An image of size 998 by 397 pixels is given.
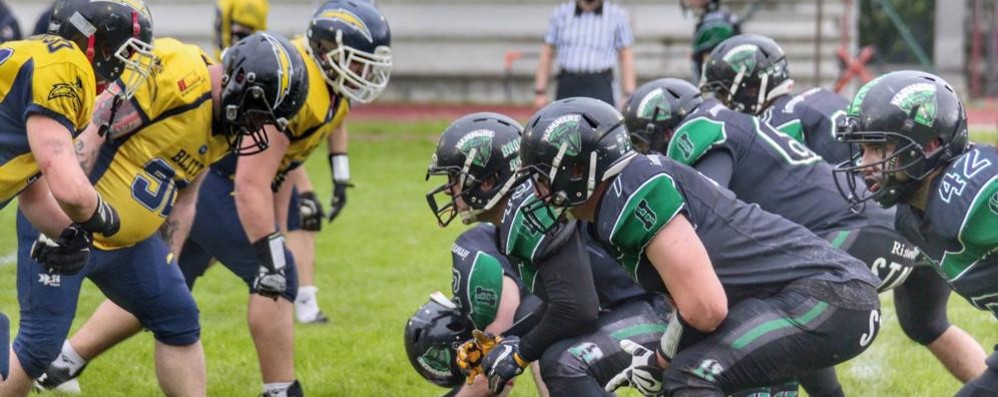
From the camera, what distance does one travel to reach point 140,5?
4.75 meters

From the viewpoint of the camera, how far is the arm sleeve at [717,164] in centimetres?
553

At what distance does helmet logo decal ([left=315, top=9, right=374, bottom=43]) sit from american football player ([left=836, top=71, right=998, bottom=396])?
88.8 inches

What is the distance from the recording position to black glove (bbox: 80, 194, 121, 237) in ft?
14.9

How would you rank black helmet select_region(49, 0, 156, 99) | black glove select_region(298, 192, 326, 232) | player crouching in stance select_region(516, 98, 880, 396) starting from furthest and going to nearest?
black glove select_region(298, 192, 326, 232), black helmet select_region(49, 0, 156, 99), player crouching in stance select_region(516, 98, 880, 396)

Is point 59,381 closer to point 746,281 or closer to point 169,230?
point 169,230

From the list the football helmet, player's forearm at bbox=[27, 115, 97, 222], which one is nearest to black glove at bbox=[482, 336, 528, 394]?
player's forearm at bbox=[27, 115, 97, 222]

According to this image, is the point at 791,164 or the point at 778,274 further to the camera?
the point at 791,164

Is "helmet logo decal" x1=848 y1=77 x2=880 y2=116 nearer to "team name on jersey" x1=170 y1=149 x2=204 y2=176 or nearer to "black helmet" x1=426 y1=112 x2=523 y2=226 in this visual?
"black helmet" x1=426 y1=112 x2=523 y2=226

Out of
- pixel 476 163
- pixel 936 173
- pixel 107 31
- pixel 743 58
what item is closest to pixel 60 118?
pixel 107 31

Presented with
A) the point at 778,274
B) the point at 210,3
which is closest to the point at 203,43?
the point at 210,3

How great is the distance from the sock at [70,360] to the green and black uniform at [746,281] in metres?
2.59

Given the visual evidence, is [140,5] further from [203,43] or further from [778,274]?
[203,43]

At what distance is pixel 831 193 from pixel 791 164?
0.64 feet

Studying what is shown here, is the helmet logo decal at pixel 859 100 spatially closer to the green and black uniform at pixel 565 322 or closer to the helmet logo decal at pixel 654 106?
the green and black uniform at pixel 565 322
